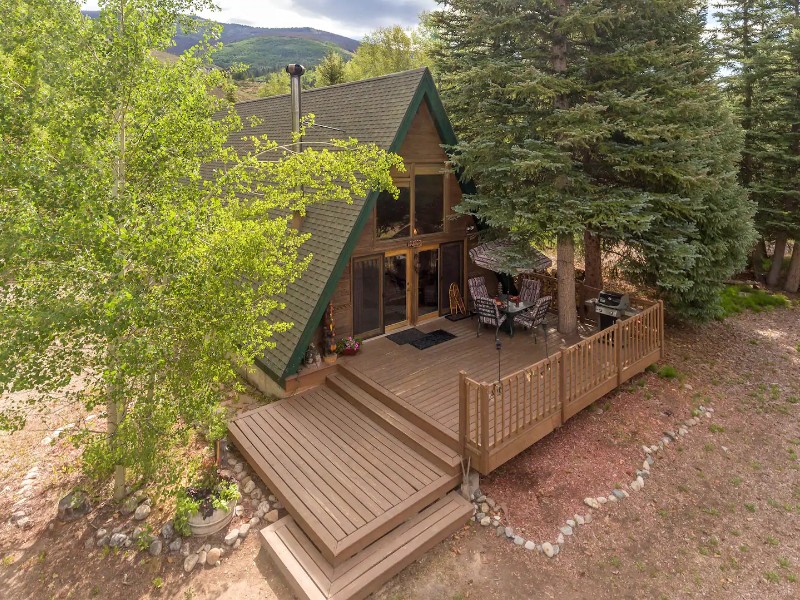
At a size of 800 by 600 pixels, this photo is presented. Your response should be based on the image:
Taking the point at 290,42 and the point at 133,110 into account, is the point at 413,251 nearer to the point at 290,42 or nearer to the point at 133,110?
the point at 133,110

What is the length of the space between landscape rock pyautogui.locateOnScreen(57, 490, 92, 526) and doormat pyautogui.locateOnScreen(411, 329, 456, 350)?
607cm

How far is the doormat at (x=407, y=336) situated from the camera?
9875 millimetres

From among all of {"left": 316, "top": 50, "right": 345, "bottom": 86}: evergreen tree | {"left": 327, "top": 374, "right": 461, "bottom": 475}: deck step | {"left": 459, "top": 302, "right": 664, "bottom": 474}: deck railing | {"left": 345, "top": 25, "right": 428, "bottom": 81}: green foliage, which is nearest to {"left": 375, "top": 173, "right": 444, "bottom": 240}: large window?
{"left": 327, "top": 374, "right": 461, "bottom": 475}: deck step

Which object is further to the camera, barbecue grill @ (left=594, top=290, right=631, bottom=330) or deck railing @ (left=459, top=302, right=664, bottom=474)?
barbecue grill @ (left=594, top=290, right=631, bottom=330)

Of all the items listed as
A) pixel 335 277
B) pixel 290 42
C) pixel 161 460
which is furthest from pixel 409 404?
pixel 290 42

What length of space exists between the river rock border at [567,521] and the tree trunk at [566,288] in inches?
134

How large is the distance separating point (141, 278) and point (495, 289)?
350 inches

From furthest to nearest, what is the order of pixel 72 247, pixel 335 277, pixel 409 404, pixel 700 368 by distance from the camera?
1. pixel 700 368
2. pixel 335 277
3. pixel 409 404
4. pixel 72 247

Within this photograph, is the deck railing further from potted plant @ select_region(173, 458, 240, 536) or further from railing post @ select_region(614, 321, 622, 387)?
potted plant @ select_region(173, 458, 240, 536)

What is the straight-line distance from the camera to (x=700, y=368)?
33.9 ft

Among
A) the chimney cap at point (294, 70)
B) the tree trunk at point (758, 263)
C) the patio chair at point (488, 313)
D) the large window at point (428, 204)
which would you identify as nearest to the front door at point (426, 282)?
the large window at point (428, 204)

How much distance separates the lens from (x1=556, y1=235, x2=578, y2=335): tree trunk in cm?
991

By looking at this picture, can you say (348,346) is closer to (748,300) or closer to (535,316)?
(535,316)

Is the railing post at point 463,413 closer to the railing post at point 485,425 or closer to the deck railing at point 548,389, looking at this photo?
the deck railing at point 548,389
